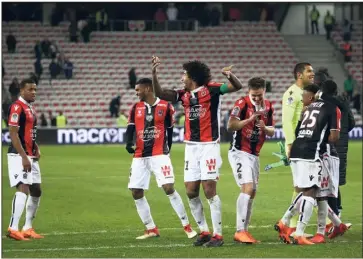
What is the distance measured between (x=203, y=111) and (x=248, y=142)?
2.32 ft

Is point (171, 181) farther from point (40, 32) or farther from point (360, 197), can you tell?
point (40, 32)

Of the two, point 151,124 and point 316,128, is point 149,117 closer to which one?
point 151,124

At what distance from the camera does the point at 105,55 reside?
45.7 meters

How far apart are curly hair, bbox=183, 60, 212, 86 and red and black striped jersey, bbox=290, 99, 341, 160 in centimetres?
126

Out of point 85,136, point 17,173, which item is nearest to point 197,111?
point 17,173

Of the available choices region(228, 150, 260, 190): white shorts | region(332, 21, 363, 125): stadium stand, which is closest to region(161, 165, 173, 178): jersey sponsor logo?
region(228, 150, 260, 190): white shorts

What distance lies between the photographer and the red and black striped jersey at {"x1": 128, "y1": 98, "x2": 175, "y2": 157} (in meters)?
13.1

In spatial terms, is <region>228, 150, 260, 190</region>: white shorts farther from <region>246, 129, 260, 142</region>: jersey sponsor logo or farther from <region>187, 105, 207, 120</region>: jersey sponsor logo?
<region>187, 105, 207, 120</region>: jersey sponsor logo

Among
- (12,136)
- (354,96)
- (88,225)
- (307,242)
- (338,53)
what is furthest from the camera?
(338,53)

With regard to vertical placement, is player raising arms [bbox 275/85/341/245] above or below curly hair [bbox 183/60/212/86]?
below

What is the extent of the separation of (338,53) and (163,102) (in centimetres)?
3586

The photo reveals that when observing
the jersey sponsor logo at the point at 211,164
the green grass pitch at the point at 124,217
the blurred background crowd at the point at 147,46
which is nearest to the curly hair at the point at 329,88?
the jersey sponsor logo at the point at 211,164

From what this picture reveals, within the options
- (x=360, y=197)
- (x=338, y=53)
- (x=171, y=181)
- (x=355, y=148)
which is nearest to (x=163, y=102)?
(x=171, y=181)

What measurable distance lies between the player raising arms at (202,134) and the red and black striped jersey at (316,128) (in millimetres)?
990
